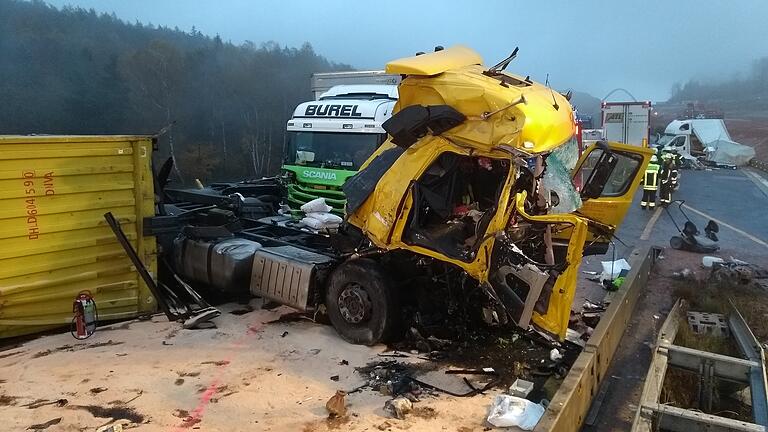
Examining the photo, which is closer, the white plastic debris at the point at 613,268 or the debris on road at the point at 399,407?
the debris on road at the point at 399,407

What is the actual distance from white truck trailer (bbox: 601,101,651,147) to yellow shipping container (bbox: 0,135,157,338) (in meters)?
21.5

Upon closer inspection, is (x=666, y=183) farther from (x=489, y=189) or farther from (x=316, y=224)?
(x=489, y=189)

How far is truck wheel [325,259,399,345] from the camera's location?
550 cm

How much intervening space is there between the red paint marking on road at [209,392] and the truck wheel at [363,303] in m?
Answer: 0.97

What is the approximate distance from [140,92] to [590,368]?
31.1 metres

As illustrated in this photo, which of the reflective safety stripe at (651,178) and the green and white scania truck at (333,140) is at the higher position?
the green and white scania truck at (333,140)

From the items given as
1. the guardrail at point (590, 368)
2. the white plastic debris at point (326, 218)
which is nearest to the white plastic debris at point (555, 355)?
the guardrail at point (590, 368)

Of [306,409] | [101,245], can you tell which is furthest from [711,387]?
[101,245]

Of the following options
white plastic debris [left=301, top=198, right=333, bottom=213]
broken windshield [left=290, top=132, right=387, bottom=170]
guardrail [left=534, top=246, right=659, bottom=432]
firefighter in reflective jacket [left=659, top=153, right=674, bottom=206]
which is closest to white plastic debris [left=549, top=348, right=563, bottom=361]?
guardrail [left=534, top=246, right=659, bottom=432]

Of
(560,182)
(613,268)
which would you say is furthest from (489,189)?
(613,268)

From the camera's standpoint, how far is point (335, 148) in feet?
33.3

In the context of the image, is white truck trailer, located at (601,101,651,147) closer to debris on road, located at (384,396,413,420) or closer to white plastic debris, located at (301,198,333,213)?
white plastic debris, located at (301,198,333,213)

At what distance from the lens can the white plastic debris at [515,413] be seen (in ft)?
13.3

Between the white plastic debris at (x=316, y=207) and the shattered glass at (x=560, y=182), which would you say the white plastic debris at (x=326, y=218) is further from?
the shattered glass at (x=560, y=182)
